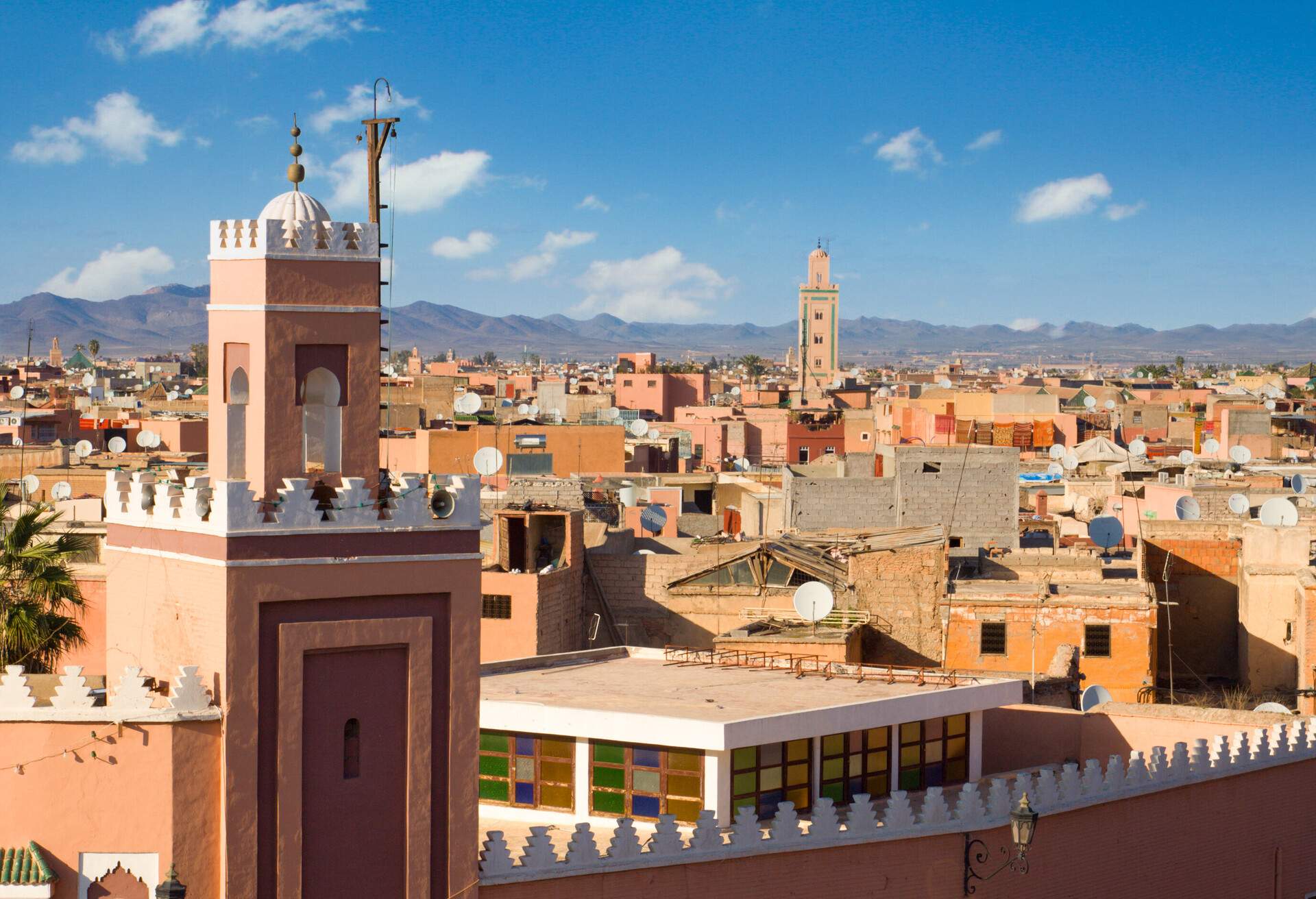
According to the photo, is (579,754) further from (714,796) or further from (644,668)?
(644,668)

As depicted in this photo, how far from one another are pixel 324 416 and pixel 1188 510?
21668 mm

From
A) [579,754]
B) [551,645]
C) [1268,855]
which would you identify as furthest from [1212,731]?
[551,645]

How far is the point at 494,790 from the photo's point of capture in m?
15.0

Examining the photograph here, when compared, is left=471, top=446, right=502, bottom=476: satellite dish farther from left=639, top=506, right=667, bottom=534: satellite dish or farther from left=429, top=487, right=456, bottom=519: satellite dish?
left=429, top=487, right=456, bottom=519: satellite dish

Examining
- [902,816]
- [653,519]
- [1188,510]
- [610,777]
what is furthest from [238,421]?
[1188,510]

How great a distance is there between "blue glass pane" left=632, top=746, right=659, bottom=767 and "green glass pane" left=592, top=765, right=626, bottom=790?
19 cm

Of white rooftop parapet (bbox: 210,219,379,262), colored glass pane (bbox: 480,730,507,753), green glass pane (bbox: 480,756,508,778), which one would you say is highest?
white rooftop parapet (bbox: 210,219,379,262)

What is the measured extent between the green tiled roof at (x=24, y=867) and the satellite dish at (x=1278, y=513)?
19.2 m

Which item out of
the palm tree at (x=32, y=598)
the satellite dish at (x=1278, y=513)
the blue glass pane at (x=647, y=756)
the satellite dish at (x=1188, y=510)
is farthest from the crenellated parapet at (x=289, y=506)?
the satellite dish at (x=1188, y=510)

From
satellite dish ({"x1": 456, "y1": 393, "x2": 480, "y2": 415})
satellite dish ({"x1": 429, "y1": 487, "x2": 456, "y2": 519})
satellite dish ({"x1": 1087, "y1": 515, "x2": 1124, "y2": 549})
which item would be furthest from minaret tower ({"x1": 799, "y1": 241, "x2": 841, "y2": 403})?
satellite dish ({"x1": 429, "y1": 487, "x2": 456, "y2": 519})

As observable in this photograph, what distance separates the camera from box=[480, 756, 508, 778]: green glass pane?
14.9m

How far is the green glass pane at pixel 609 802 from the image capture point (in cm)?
1453

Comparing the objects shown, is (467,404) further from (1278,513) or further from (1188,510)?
(1278,513)

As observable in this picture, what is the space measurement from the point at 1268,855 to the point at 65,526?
1801 centimetres
